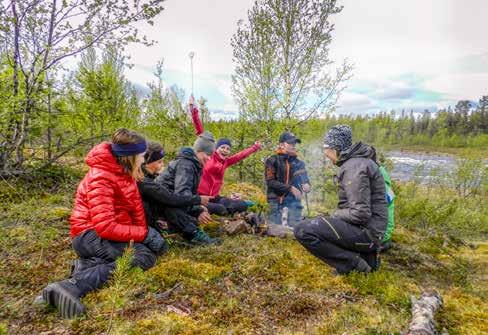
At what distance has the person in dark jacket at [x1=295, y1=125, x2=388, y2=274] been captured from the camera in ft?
10.9

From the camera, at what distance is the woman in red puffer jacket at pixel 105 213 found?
2.89m

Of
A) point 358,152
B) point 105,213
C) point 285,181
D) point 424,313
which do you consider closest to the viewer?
point 424,313

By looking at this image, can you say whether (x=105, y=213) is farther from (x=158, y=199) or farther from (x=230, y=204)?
(x=230, y=204)

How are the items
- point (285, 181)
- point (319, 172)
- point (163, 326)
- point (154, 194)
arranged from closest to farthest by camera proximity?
point (163, 326) → point (154, 194) → point (285, 181) → point (319, 172)

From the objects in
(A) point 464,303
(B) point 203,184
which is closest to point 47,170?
(B) point 203,184

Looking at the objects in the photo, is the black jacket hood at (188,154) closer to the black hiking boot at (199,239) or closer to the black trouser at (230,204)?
the black hiking boot at (199,239)

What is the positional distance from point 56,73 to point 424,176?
1318 cm

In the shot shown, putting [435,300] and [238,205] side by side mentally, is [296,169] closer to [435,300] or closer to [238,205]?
[238,205]

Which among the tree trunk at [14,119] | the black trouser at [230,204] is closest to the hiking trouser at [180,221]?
the black trouser at [230,204]

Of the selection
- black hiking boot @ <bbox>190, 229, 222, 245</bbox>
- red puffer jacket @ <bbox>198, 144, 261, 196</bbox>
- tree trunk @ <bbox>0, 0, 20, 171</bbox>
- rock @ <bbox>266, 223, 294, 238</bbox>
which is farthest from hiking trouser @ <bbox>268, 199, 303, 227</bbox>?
tree trunk @ <bbox>0, 0, 20, 171</bbox>

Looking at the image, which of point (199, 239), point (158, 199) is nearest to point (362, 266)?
point (199, 239)

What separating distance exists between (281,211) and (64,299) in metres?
4.78

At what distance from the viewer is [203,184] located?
5.50 metres

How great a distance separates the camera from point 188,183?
4.25m
